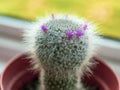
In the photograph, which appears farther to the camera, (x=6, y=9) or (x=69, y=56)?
(x=6, y=9)

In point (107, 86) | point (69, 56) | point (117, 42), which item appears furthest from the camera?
point (117, 42)

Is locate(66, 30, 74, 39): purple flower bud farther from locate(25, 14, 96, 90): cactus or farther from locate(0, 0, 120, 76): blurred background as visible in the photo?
locate(0, 0, 120, 76): blurred background

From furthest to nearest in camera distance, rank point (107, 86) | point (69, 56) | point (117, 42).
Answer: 1. point (117, 42)
2. point (107, 86)
3. point (69, 56)

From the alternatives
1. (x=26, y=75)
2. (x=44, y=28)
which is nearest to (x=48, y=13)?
(x=26, y=75)

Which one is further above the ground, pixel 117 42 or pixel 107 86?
pixel 117 42

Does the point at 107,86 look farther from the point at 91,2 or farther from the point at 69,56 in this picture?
the point at 91,2

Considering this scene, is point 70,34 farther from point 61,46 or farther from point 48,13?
point 48,13

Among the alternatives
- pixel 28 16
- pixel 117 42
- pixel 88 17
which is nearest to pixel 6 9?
pixel 28 16
